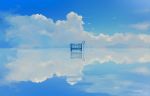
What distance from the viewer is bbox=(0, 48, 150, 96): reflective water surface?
3.30 meters

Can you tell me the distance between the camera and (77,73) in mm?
3846

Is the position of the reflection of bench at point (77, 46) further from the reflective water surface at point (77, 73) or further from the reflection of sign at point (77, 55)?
the reflection of sign at point (77, 55)

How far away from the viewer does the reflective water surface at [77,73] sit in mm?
3299

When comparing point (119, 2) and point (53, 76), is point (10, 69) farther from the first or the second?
point (119, 2)

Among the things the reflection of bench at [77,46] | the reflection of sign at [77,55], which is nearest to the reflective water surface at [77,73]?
the reflection of sign at [77,55]

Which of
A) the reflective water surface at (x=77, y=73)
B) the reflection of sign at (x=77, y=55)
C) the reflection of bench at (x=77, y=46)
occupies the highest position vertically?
the reflection of bench at (x=77, y=46)

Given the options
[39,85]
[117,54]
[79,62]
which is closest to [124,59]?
[117,54]

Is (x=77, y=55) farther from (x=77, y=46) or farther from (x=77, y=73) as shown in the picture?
(x=77, y=73)

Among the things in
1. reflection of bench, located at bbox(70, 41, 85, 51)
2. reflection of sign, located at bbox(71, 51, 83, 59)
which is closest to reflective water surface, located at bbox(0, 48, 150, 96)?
reflection of sign, located at bbox(71, 51, 83, 59)

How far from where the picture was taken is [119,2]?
13.5ft

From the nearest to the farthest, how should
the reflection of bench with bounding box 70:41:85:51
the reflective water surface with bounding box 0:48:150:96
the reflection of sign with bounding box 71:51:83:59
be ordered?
1. the reflective water surface with bounding box 0:48:150:96
2. the reflection of bench with bounding box 70:41:85:51
3. the reflection of sign with bounding box 71:51:83:59

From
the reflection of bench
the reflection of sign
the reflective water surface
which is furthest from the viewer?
the reflection of sign

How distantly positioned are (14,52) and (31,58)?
0.41 metres

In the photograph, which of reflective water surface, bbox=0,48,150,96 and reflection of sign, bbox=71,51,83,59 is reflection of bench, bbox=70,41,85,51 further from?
reflection of sign, bbox=71,51,83,59
